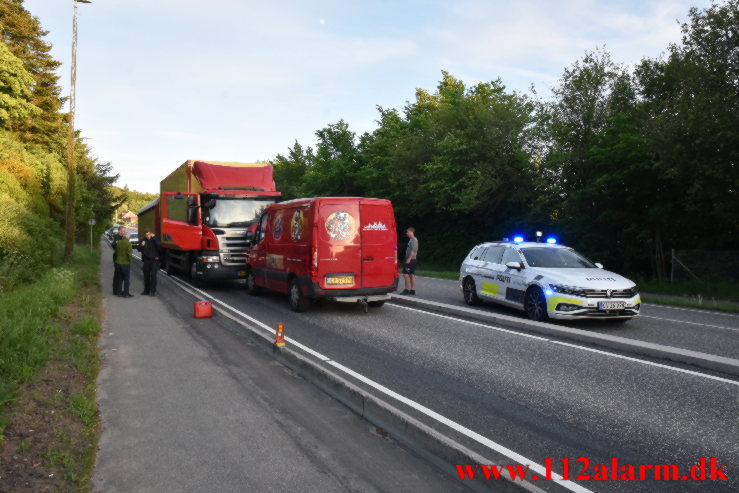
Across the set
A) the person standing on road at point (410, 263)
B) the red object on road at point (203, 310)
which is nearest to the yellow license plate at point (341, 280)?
the red object on road at point (203, 310)

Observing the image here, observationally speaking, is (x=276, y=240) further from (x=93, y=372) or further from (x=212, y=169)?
(x=93, y=372)

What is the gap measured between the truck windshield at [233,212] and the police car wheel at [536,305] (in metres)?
8.79

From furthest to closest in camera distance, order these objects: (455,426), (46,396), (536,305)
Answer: (536,305) → (46,396) → (455,426)

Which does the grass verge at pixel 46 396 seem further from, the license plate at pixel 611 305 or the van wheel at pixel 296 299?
the license plate at pixel 611 305

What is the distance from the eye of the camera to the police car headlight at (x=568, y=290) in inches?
392

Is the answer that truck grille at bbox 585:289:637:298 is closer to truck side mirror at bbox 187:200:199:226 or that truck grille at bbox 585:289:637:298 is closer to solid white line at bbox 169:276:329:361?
solid white line at bbox 169:276:329:361

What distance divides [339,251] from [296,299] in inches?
61.4

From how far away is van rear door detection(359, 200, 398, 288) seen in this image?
11727 millimetres

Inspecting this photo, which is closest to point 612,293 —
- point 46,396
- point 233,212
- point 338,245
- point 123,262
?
point 338,245

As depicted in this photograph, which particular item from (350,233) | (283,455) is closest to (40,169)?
(350,233)

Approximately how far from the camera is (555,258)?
11656 millimetres

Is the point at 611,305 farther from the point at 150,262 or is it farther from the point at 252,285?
the point at 150,262

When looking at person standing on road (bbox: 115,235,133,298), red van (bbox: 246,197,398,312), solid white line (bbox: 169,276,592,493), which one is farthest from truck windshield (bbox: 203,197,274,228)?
solid white line (bbox: 169,276,592,493)

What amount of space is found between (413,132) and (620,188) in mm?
19785
